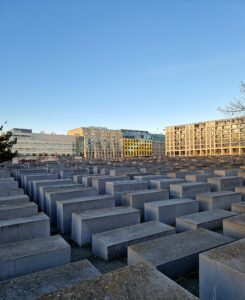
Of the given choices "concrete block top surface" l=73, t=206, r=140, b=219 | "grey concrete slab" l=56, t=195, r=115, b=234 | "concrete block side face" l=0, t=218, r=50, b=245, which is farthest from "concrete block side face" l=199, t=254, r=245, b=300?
"grey concrete slab" l=56, t=195, r=115, b=234

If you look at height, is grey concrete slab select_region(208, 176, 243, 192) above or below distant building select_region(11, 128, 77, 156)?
below

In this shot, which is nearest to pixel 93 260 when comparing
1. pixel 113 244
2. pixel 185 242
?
pixel 113 244

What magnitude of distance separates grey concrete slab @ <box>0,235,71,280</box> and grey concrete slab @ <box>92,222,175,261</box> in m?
0.91

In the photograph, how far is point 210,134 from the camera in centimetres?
10275

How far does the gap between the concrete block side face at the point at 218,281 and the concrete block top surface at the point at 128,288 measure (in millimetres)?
1097

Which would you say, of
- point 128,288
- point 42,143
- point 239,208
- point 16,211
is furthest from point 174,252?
point 42,143

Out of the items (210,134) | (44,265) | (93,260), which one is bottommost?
(93,260)

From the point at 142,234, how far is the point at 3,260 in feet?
9.73

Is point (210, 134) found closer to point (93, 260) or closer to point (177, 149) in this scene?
point (177, 149)

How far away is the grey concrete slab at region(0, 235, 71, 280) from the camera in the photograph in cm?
424

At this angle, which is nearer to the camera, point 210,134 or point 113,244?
point 113,244

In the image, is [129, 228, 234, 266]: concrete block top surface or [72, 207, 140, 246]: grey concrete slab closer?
[129, 228, 234, 266]: concrete block top surface

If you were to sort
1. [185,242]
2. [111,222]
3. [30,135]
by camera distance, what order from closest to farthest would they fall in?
1. [185,242]
2. [111,222]
3. [30,135]

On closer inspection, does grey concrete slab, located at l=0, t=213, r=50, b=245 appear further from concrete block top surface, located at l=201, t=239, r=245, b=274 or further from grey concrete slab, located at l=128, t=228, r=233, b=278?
concrete block top surface, located at l=201, t=239, r=245, b=274
